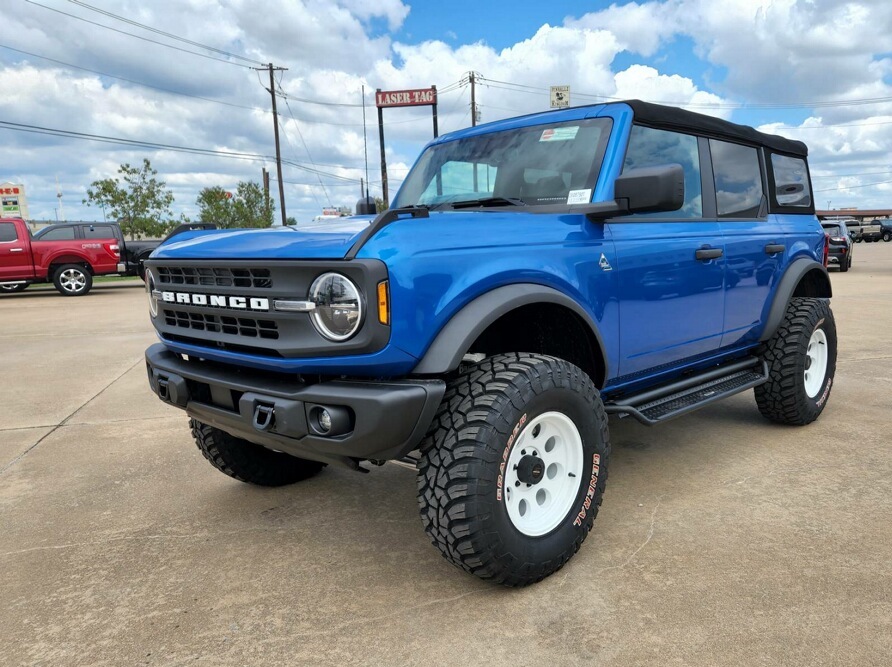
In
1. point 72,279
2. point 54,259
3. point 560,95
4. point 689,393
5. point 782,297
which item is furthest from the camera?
point 560,95

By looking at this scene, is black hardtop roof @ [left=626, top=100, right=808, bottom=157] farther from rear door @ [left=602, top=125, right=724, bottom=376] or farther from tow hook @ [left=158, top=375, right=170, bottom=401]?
tow hook @ [left=158, top=375, right=170, bottom=401]

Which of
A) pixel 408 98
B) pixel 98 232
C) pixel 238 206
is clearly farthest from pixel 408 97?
pixel 98 232

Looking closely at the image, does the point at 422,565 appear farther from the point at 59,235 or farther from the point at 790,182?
the point at 59,235

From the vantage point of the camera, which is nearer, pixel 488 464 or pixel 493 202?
pixel 488 464

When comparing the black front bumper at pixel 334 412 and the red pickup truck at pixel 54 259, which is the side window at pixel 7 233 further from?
the black front bumper at pixel 334 412

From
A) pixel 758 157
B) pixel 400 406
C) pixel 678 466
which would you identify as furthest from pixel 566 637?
pixel 758 157

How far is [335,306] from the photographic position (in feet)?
7.30

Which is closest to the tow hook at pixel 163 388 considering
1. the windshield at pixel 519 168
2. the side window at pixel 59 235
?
the windshield at pixel 519 168

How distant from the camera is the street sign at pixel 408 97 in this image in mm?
42281

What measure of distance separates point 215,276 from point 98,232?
16.6 metres

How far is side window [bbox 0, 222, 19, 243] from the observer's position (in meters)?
15.5

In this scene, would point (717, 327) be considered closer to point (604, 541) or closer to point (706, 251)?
point (706, 251)

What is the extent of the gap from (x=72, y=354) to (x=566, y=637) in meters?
7.79

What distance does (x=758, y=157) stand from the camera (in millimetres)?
4363
